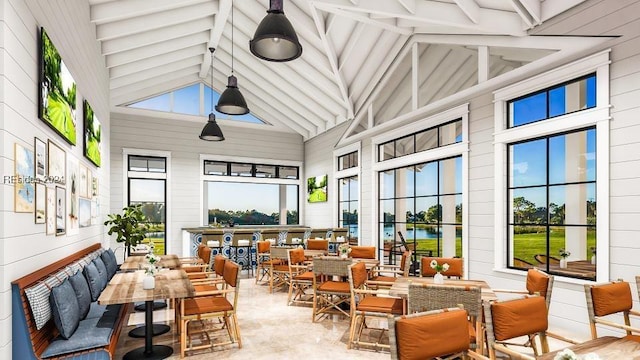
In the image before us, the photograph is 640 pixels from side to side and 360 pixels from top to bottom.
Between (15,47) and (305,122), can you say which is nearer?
(15,47)

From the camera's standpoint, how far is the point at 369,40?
7.73m

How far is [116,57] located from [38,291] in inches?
250

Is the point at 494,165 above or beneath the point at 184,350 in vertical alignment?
above

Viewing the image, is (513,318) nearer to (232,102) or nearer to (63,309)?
(63,309)

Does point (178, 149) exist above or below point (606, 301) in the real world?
above

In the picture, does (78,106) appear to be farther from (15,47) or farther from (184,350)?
(184,350)

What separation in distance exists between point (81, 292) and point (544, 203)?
550 cm

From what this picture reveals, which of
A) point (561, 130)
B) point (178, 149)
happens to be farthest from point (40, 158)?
point (178, 149)

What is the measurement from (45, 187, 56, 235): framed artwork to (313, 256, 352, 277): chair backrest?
2.96m

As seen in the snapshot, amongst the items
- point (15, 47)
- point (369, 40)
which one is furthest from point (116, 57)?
point (15, 47)

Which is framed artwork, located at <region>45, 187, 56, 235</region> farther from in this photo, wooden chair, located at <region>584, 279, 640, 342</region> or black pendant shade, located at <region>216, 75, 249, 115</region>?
wooden chair, located at <region>584, 279, 640, 342</region>

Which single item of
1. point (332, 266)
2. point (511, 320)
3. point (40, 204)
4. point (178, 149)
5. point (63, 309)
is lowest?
point (332, 266)

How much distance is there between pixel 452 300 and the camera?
130 inches

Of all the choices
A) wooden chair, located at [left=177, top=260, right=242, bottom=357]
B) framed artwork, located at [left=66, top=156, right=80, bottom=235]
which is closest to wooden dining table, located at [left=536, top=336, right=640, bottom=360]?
wooden chair, located at [left=177, top=260, right=242, bottom=357]
